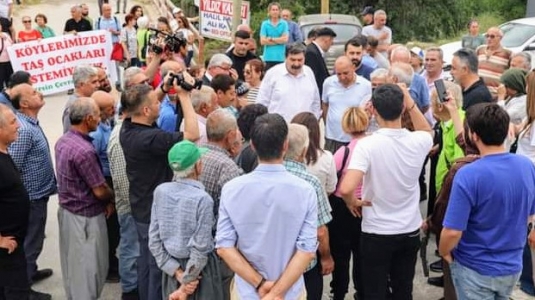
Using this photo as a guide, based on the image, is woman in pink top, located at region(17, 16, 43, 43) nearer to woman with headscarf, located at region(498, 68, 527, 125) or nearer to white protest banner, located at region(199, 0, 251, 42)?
white protest banner, located at region(199, 0, 251, 42)

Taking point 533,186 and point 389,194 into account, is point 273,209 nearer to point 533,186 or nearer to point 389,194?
point 389,194

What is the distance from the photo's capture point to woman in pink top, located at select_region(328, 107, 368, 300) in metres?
4.55

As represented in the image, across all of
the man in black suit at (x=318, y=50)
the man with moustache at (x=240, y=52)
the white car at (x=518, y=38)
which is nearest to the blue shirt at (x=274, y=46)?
the man with moustache at (x=240, y=52)

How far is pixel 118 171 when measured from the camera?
4.70 metres

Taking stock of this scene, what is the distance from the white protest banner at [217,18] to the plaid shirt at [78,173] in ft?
20.7

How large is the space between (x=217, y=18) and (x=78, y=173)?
21.9 ft

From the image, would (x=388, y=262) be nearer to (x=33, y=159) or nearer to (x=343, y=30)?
(x=33, y=159)

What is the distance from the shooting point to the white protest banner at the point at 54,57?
900cm

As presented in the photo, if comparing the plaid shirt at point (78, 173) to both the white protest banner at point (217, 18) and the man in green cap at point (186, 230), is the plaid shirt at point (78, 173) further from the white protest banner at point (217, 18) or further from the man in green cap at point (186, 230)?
the white protest banner at point (217, 18)

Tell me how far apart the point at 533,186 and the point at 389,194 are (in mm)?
883

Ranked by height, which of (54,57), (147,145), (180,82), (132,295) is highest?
(180,82)

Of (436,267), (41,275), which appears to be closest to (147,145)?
(41,275)

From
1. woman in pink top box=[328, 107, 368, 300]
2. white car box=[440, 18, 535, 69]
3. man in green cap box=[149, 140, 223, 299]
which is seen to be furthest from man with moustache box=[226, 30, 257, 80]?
white car box=[440, 18, 535, 69]

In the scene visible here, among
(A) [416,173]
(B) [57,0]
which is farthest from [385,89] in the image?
(B) [57,0]
